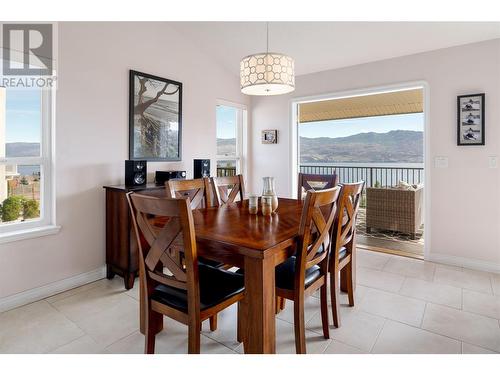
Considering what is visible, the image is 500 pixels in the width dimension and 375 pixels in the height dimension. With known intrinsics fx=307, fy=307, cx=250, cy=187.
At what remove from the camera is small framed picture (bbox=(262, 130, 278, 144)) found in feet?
15.1

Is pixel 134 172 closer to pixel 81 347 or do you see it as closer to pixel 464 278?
pixel 81 347

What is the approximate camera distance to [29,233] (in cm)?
252

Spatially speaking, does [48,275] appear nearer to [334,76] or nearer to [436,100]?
[334,76]

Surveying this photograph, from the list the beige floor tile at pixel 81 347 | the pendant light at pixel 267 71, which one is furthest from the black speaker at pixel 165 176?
the beige floor tile at pixel 81 347

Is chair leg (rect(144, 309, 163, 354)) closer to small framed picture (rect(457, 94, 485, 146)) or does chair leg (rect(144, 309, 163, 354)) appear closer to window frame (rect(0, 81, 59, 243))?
window frame (rect(0, 81, 59, 243))

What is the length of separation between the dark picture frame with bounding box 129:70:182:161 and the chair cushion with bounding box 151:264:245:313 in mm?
1971

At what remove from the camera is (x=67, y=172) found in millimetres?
2746

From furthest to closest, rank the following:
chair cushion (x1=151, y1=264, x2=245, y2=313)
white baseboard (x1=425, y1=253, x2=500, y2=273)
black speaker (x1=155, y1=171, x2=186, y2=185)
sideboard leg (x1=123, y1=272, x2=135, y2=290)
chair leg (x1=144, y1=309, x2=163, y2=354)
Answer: black speaker (x1=155, y1=171, x2=186, y2=185) → white baseboard (x1=425, y1=253, x2=500, y2=273) → sideboard leg (x1=123, y1=272, x2=135, y2=290) → chair leg (x1=144, y1=309, x2=163, y2=354) → chair cushion (x1=151, y1=264, x2=245, y2=313)

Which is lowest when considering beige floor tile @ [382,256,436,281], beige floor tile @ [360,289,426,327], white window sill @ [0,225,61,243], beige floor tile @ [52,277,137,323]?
beige floor tile @ [52,277,137,323]

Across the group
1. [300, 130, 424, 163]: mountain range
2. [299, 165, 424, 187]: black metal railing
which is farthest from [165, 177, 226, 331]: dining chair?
[300, 130, 424, 163]: mountain range

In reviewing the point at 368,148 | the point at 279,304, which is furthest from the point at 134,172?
the point at 368,148

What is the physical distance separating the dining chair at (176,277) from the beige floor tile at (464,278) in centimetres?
228
